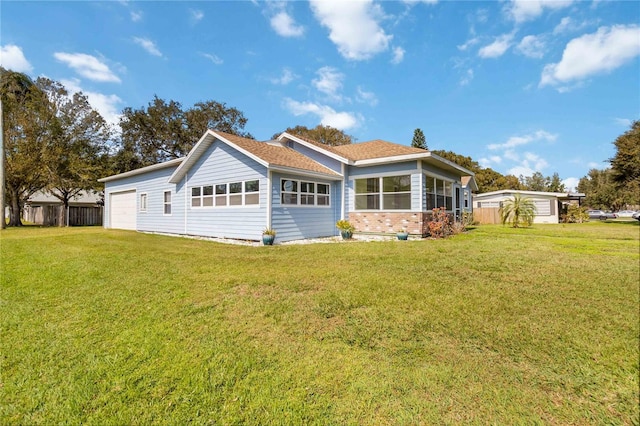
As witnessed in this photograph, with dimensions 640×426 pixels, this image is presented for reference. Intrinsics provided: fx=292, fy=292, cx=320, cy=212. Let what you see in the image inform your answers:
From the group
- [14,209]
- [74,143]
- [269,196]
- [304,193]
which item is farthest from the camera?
[74,143]

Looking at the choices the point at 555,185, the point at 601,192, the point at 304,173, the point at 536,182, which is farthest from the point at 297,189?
the point at 536,182

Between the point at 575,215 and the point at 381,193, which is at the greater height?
the point at 381,193

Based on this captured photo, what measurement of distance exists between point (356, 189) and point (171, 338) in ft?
36.5

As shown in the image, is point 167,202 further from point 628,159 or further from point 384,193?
point 628,159

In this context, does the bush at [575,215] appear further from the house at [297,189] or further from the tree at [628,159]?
the house at [297,189]

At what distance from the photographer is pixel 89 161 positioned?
77.9ft

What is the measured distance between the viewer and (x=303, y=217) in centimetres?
1199

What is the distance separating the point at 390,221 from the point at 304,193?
386 centimetres

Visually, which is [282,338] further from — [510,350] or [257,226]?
[257,226]

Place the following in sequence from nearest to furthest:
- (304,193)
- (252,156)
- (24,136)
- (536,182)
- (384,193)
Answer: (252,156), (304,193), (384,193), (24,136), (536,182)

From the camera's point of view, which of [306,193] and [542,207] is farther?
[542,207]

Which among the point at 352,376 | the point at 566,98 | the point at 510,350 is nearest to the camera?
the point at 352,376

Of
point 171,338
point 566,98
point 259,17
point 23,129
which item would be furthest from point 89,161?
point 566,98

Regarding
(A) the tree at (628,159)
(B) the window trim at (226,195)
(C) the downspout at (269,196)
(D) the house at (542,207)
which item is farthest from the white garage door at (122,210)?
(A) the tree at (628,159)
